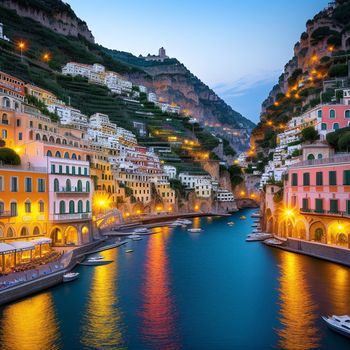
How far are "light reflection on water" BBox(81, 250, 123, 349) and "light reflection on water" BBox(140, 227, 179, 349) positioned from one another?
162 cm

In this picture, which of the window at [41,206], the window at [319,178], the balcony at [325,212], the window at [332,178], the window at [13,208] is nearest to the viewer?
the window at [13,208]

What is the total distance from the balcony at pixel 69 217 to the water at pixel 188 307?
18.0 feet

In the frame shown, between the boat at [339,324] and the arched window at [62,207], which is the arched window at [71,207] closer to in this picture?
the arched window at [62,207]

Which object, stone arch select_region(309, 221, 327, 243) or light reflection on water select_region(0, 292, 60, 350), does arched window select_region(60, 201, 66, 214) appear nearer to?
light reflection on water select_region(0, 292, 60, 350)

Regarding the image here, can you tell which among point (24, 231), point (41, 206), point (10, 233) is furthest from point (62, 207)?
point (10, 233)

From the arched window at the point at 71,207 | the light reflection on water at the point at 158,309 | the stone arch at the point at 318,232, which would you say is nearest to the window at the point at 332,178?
the stone arch at the point at 318,232

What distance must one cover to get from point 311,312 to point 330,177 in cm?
1676

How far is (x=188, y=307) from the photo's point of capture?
89.6 feet

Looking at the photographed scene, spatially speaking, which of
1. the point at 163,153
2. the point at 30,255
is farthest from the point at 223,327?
the point at 163,153

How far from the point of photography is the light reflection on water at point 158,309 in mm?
22094

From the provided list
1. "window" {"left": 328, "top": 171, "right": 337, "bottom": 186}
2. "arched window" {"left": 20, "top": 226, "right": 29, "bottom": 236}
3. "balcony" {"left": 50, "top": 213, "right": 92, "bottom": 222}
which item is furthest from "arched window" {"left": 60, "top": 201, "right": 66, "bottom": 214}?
"window" {"left": 328, "top": 171, "right": 337, "bottom": 186}

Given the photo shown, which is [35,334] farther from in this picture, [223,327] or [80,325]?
[223,327]

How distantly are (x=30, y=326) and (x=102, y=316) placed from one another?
14.1ft

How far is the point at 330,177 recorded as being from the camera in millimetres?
38688
